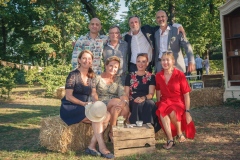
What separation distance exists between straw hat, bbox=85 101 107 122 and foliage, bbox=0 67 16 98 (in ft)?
29.8

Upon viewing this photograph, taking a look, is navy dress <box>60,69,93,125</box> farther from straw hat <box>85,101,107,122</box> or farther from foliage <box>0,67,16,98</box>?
foliage <box>0,67,16,98</box>

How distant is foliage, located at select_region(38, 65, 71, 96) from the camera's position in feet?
43.4

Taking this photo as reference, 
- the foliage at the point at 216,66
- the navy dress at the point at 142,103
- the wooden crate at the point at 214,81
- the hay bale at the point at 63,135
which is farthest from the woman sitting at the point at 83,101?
the foliage at the point at 216,66

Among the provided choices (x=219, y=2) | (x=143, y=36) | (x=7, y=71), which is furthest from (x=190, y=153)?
(x=219, y=2)

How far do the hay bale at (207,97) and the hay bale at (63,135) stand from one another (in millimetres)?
4908

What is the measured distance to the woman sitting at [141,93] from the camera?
443 centimetres

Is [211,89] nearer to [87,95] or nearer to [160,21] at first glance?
[160,21]

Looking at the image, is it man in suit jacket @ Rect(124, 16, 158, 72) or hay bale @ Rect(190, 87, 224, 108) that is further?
hay bale @ Rect(190, 87, 224, 108)

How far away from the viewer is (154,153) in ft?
13.2

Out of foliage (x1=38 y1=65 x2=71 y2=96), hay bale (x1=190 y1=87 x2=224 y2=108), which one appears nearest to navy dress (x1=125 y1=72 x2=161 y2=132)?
hay bale (x1=190 y1=87 x2=224 y2=108)

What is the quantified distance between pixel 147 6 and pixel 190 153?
72.2 feet

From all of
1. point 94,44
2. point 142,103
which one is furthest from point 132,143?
point 94,44

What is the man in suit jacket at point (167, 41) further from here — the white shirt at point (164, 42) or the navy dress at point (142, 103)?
the navy dress at point (142, 103)

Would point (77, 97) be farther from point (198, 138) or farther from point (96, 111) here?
point (198, 138)
